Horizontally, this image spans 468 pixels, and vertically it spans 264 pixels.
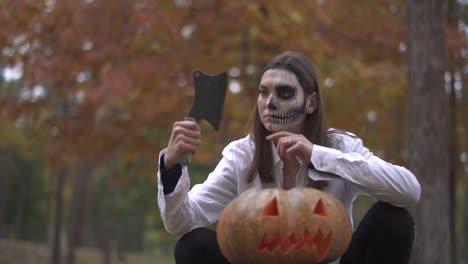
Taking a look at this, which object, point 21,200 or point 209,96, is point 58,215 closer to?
point 21,200

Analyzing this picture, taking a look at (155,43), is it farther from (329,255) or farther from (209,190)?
(329,255)

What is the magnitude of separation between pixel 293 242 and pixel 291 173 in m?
0.59

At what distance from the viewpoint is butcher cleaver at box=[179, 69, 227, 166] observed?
289cm

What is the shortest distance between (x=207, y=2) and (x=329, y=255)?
5116mm

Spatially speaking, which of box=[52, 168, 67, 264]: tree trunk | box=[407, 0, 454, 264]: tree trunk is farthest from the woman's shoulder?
box=[52, 168, 67, 264]: tree trunk

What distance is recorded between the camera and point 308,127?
330cm

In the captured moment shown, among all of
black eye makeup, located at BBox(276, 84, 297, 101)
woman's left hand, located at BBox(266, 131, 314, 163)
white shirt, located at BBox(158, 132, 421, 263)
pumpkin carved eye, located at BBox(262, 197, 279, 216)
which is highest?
black eye makeup, located at BBox(276, 84, 297, 101)

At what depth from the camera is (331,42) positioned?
27.2 feet

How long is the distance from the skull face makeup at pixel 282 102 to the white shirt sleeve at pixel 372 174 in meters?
0.38

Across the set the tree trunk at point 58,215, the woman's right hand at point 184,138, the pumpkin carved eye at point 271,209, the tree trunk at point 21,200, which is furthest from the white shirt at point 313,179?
the tree trunk at point 21,200

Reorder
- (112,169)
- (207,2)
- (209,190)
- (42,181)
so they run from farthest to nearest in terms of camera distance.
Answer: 1. (42,181)
2. (112,169)
3. (207,2)
4. (209,190)

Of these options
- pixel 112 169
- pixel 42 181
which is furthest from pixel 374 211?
pixel 42 181

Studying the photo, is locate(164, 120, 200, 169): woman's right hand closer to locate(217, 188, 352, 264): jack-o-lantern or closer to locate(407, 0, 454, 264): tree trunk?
locate(217, 188, 352, 264): jack-o-lantern

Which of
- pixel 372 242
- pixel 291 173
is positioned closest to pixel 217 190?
pixel 291 173
